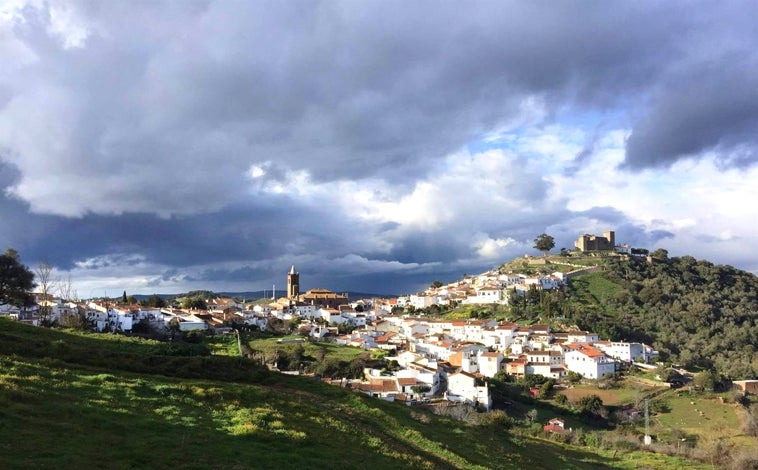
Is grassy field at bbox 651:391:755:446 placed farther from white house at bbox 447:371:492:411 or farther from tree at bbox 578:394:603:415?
white house at bbox 447:371:492:411

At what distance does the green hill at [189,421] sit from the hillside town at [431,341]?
29.2m

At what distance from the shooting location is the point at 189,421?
1504cm

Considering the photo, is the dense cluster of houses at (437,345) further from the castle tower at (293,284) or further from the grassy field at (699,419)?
the castle tower at (293,284)

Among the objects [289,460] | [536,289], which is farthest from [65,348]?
[536,289]

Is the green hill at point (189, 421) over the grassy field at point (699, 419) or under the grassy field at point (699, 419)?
over

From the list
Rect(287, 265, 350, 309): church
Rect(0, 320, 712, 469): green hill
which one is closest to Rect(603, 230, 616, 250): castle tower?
Rect(287, 265, 350, 309): church

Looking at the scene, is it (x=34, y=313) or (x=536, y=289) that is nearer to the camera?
(x=34, y=313)

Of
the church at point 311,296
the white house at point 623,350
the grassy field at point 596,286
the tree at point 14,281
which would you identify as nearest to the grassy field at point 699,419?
the white house at point 623,350

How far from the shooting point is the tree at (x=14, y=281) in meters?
50.8

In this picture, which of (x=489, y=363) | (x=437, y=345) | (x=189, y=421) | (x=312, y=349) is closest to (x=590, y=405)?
(x=489, y=363)

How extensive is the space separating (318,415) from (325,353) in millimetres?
52394

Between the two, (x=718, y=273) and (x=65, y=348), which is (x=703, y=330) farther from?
(x=65, y=348)

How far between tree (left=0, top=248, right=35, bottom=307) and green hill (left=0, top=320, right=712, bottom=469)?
2754 centimetres

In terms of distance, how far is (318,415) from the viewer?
62.5 feet
